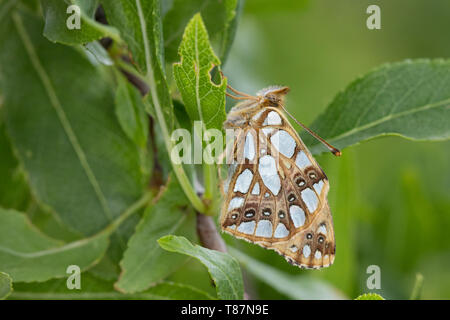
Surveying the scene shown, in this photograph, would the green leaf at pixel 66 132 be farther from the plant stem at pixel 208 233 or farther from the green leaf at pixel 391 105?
the green leaf at pixel 391 105

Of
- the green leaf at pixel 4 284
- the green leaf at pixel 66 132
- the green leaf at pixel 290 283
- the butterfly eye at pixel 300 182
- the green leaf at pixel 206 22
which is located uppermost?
the green leaf at pixel 206 22

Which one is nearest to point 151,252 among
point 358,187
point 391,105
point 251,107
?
point 251,107

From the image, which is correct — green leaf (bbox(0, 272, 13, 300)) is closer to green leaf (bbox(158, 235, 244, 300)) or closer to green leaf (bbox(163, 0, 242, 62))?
green leaf (bbox(158, 235, 244, 300))

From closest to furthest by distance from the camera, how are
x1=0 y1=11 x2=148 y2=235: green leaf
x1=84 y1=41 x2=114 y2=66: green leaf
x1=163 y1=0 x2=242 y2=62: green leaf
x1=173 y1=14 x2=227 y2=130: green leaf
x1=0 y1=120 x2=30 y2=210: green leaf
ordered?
x1=173 y1=14 x2=227 y2=130: green leaf
x1=84 y1=41 x2=114 y2=66: green leaf
x1=163 y1=0 x2=242 y2=62: green leaf
x1=0 y1=11 x2=148 y2=235: green leaf
x1=0 y1=120 x2=30 y2=210: green leaf

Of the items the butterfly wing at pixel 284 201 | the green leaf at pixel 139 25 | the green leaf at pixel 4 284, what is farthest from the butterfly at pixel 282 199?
the green leaf at pixel 4 284

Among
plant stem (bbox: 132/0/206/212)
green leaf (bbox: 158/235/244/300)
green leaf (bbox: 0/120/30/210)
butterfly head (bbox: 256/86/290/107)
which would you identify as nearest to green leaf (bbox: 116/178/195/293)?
plant stem (bbox: 132/0/206/212)

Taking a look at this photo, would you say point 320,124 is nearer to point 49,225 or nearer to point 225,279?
point 225,279
